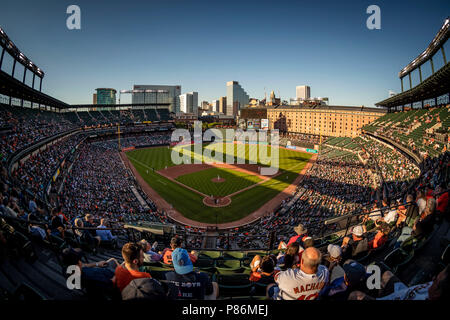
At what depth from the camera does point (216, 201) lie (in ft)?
95.0

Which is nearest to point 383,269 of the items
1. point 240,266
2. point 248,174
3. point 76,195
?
point 240,266

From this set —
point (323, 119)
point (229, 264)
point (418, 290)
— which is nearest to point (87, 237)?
point (229, 264)

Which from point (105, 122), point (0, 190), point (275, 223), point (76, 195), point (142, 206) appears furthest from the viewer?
point (105, 122)

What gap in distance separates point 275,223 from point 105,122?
74710 mm

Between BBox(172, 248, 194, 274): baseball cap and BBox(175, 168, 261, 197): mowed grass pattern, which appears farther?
BBox(175, 168, 261, 197): mowed grass pattern

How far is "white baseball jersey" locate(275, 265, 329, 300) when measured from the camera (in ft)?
11.6

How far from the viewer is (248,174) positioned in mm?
42156

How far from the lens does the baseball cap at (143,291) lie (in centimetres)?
310

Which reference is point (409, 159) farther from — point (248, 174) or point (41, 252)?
point (41, 252)

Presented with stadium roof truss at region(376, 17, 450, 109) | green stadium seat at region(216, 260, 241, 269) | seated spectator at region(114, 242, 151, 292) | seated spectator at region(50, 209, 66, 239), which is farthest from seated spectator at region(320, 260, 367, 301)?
stadium roof truss at region(376, 17, 450, 109)

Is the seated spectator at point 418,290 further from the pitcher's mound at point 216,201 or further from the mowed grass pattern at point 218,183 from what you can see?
the mowed grass pattern at point 218,183

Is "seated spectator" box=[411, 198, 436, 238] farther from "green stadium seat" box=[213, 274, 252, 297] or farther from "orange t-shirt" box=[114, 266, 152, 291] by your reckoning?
"orange t-shirt" box=[114, 266, 152, 291]

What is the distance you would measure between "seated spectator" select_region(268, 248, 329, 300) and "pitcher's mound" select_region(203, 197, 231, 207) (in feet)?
81.7

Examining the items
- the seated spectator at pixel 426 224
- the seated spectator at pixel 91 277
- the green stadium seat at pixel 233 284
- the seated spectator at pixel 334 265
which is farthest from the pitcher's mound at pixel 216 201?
the seated spectator at pixel 91 277
